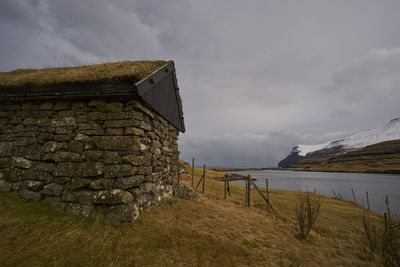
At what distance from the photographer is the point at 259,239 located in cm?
601

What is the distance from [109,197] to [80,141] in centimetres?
185

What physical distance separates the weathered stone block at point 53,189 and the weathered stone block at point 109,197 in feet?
3.66

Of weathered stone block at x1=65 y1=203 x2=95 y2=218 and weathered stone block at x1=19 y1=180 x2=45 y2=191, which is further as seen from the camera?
weathered stone block at x1=19 y1=180 x2=45 y2=191

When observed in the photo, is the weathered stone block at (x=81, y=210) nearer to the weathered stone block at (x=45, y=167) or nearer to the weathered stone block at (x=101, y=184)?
the weathered stone block at (x=101, y=184)

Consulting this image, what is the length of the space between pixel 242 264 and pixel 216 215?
9.65 feet

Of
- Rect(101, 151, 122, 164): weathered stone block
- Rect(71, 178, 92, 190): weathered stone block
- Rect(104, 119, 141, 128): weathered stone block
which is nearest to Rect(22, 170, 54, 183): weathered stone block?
Rect(71, 178, 92, 190): weathered stone block

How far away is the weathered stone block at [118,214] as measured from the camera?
14.9ft

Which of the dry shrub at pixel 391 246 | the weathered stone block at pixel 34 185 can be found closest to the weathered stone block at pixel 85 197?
the weathered stone block at pixel 34 185

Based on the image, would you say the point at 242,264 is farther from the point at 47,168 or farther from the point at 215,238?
the point at 47,168

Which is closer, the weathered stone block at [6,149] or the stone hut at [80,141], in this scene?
the stone hut at [80,141]

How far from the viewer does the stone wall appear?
4754 millimetres

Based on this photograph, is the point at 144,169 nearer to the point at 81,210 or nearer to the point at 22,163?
the point at 81,210

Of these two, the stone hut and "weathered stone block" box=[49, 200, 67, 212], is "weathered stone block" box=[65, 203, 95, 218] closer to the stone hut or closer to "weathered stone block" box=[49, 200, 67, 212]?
the stone hut

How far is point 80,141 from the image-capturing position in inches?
199
